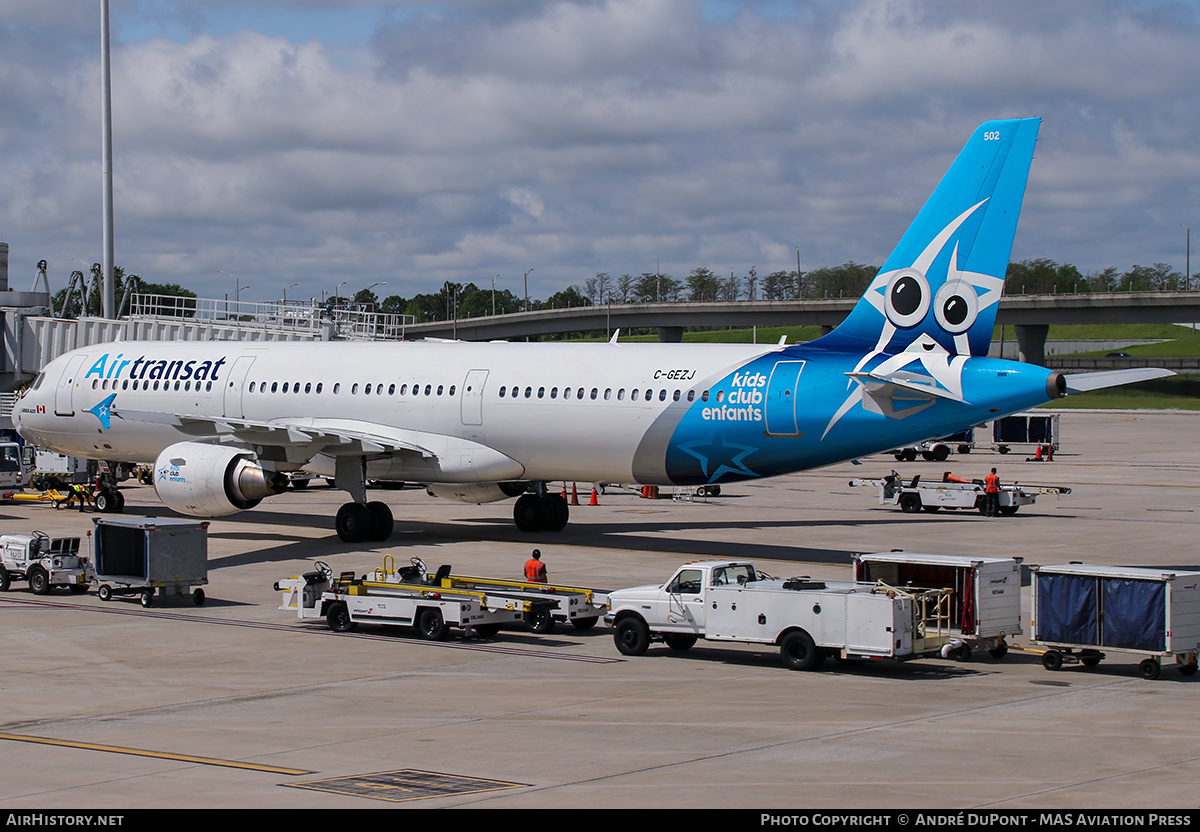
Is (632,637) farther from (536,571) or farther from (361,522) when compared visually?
(361,522)

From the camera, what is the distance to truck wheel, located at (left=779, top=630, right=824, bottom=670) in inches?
872

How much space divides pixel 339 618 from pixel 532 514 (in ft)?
53.0

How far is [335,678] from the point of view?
70.4 ft

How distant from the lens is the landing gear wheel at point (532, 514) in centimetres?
4184

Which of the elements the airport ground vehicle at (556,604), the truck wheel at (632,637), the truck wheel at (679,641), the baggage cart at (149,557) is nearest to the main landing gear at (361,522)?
the baggage cart at (149,557)

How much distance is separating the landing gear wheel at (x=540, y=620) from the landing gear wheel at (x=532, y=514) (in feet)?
53.5

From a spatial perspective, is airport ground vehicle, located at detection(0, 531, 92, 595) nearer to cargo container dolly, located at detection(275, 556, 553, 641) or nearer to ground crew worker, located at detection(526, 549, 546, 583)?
cargo container dolly, located at detection(275, 556, 553, 641)

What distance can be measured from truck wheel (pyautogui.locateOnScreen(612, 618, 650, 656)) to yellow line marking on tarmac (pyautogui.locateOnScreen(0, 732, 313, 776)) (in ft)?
30.1

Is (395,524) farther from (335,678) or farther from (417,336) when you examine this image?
(417,336)

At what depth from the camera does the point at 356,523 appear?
38.3 meters

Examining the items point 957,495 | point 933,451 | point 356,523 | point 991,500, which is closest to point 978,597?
point 356,523

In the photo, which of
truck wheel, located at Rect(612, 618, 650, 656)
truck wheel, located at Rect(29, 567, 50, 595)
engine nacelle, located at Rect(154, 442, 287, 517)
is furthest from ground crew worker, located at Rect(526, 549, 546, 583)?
truck wheel, located at Rect(29, 567, 50, 595)
